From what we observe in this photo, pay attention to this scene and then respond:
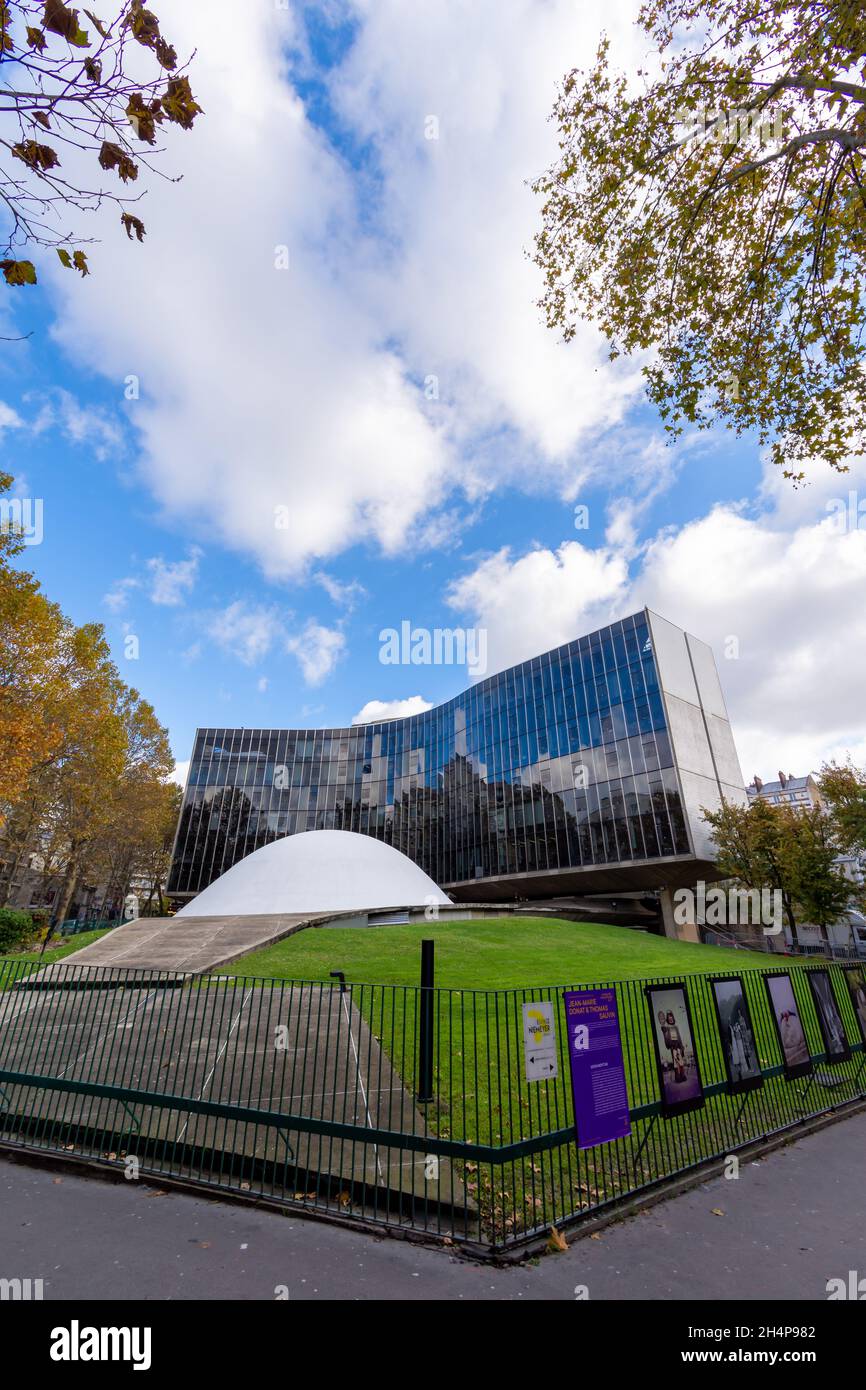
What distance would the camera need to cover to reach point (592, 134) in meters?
9.61

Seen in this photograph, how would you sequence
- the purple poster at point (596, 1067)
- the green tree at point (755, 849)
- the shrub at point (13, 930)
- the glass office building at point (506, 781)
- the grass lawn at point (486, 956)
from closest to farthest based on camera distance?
the purple poster at point (596, 1067) → the grass lawn at point (486, 956) → the shrub at point (13, 930) → the green tree at point (755, 849) → the glass office building at point (506, 781)

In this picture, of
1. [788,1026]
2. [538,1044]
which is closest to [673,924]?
[788,1026]

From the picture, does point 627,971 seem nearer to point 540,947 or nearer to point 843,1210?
point 540,947

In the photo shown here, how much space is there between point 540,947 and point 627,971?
168 inches

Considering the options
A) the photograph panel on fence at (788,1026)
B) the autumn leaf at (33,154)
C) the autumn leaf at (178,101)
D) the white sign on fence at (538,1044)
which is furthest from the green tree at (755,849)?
the autumn leaf at (33,154)

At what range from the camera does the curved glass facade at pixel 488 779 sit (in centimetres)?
4053

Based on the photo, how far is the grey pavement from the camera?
379cm

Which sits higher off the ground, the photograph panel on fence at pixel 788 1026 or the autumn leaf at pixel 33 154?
the autumn leaf at pixel 33 154

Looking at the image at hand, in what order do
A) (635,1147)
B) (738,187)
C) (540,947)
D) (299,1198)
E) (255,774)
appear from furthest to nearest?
(255,774), (540,947), (738,187), (635,1147), (299,1198)

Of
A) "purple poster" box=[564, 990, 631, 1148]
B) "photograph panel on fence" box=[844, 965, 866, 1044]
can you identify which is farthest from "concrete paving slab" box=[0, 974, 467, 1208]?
"photograph panel on fence" box=[844, 965, 866, 1044]

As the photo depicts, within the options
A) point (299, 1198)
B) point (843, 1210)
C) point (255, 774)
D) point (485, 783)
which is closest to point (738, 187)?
point (843, 1210)

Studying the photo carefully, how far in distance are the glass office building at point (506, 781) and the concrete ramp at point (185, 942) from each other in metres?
24.5
